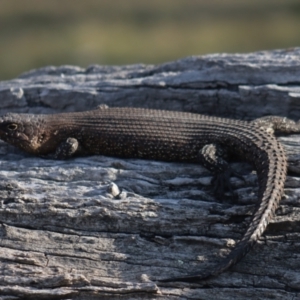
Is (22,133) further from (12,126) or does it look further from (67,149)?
(67,149)

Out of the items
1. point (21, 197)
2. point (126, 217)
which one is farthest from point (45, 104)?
point (126, 217)

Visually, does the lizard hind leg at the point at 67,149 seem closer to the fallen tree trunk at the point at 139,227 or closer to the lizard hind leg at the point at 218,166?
the fallen tree trunk at the point at 139,227

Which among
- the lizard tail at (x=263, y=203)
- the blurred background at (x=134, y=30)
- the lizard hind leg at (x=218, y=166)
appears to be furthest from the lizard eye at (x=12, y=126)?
the blurred background at (x=134, y=30)

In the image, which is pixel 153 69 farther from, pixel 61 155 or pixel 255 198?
pixel 255 198

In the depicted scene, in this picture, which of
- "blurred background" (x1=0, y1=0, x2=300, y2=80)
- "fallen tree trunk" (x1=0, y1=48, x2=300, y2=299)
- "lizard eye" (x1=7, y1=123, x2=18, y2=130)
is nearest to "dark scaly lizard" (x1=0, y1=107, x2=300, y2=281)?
"lizard eye" (x1=7, y1=123, x2=18, y2=130)

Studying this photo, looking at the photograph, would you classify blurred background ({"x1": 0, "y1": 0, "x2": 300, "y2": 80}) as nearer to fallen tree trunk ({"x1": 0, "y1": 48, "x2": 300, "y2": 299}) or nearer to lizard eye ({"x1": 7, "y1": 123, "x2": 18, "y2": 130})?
A: lizard eye ({"x1": 7, "y1": 123, "x2": 18, "y2": 130})

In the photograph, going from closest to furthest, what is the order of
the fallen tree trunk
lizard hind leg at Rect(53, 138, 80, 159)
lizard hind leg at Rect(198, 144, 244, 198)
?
the fallen tree trunk, lizard hind leg at Rect(198, 144, 244, 198), lizard hind leg at Rect(53, 138, 80, 159)

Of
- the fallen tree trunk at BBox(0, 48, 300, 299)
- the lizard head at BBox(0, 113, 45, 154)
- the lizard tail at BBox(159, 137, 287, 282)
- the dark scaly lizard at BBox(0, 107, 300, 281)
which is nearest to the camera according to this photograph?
the lizard tail at BBox(159, 137, 287, 282)
